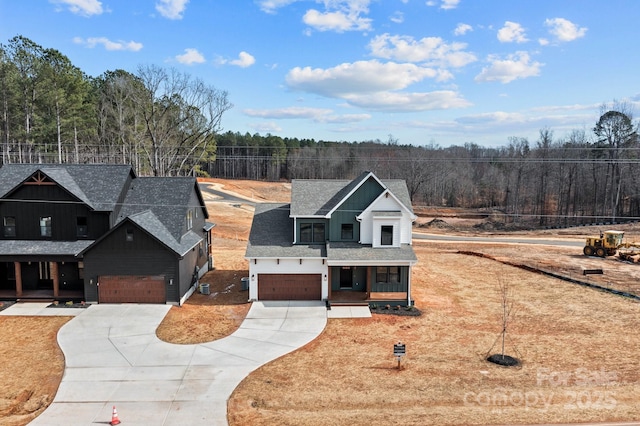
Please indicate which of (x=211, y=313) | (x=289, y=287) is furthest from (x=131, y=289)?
(x=289, y=287)

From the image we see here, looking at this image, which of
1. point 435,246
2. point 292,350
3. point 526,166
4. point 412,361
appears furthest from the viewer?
point 526,166

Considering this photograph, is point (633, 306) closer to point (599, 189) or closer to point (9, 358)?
point (9, 358)

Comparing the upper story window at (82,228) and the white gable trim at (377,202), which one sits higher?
the white gable trim at (377,202)

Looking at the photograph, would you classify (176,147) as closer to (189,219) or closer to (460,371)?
(189,219)

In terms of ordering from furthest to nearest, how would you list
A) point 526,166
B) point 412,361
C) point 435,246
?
point 526,166 < point 435,246 < point 412,361

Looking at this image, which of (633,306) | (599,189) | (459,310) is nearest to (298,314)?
(459,310)

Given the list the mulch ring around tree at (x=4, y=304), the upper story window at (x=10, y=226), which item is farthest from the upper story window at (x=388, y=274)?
the upper story window at (x=10, y=226)

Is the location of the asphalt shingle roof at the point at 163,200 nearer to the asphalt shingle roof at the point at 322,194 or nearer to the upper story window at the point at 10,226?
the upper story window at the point at 10,226
